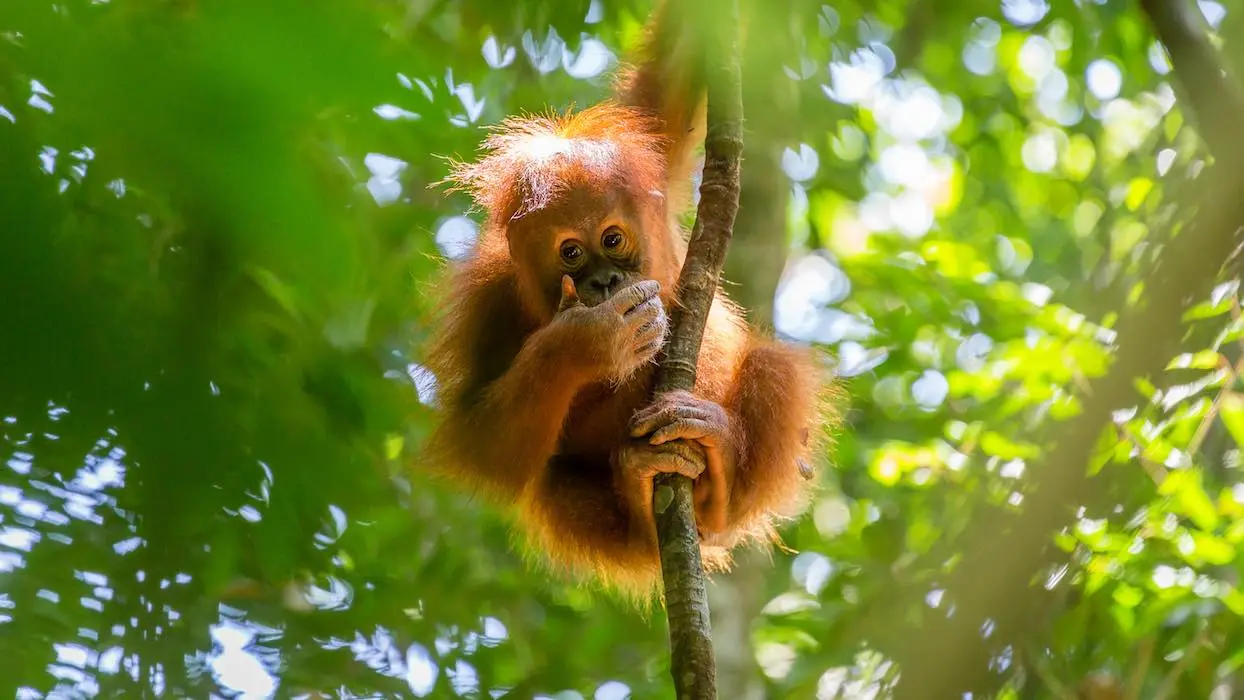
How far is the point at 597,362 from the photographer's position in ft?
13.4

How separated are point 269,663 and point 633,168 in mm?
3212

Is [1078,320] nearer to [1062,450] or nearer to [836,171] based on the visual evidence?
[836,171]

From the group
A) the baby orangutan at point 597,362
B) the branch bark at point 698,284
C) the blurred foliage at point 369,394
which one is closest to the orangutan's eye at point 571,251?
the baby orangutan at point 597,362

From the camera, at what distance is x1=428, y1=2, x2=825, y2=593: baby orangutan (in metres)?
4.18

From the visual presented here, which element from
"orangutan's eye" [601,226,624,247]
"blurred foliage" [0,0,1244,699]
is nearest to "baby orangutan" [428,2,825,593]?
"orangutan's eye" [601,226,624,247]

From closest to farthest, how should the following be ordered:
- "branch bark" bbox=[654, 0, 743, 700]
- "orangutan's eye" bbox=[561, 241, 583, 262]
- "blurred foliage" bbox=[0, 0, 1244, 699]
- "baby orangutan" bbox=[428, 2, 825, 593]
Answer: "blurred foliage" bbox=[0, 0, 1244, 699] → "branch bark" bbox=[654, 0, 743, 700] → "baby orangutan" bbox=[428, 2, 825, 593] → "orangutan's eye" bbox=[561, 241, 583, 262]

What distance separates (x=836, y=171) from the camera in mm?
7215

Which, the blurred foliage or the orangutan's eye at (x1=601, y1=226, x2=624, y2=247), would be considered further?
the orangutan's eye at (x1=601, y1=226, x2=624, y2=247)

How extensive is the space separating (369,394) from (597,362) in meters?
1.99

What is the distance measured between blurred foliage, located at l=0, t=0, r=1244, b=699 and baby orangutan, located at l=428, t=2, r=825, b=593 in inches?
11.7

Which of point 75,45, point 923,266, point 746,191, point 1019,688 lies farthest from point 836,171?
point 75,45

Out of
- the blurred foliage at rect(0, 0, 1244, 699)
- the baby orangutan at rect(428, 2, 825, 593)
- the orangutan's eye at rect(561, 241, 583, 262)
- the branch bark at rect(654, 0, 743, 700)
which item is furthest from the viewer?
the orangutan's eye at rect(561, 241, 583, 262)

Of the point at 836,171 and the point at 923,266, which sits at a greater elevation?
the point at 836,171

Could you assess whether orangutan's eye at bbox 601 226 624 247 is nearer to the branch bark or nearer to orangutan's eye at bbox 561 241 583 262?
orangutan's eye at bbox 561 241 583 262
